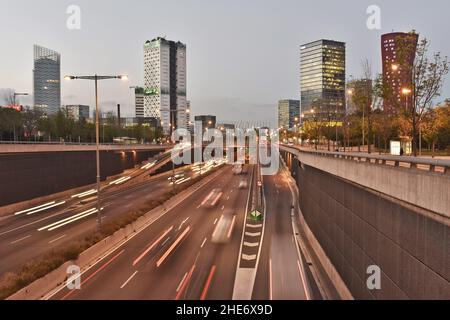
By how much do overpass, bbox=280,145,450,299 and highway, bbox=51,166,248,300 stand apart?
7.78 m

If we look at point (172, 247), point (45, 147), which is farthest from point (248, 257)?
point (45, 147)

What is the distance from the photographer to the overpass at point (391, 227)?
10.4 meters

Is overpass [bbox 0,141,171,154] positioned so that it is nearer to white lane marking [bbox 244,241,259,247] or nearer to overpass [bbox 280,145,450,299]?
white lane marking [bbox 244,241,259,247]

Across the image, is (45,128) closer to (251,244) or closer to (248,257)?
(251,244)

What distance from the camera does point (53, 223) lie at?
135ft

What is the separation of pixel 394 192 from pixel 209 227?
2905cm

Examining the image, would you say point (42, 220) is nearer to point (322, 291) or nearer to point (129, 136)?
point (322, 291)

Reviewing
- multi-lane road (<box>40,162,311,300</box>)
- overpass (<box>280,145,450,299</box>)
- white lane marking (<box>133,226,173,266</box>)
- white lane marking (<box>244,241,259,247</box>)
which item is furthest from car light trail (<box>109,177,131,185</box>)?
overpass (<box>280,145,450,299</box>)

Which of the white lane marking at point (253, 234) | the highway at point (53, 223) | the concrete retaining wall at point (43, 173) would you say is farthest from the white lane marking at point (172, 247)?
the concrete retaining wall at point (43, 173)

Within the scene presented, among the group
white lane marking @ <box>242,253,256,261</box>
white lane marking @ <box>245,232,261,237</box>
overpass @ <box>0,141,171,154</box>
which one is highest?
overpass @ <box>0,141,171,154</box>

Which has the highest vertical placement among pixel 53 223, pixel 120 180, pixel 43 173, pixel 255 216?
pixel 43 173

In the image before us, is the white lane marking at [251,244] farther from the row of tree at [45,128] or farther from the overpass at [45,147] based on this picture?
the row of tree at [45,128]

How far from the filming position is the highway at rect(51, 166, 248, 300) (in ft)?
70.7

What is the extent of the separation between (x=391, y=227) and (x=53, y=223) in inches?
1506
